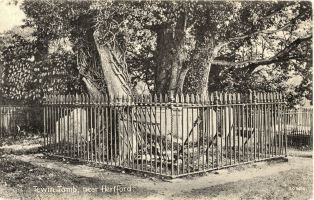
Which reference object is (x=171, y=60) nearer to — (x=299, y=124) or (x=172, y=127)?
(x=172, y=127)

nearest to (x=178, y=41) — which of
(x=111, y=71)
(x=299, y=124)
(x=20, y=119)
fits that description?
(x=111, y=71)

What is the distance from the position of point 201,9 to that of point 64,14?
4408 mm

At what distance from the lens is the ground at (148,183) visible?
6.73 metres

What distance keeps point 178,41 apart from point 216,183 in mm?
6624

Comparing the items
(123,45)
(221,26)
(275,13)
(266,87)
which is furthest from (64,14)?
(266,87)

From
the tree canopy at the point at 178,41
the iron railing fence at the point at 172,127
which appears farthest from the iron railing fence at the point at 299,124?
the iron railing fence at the point at 172,127

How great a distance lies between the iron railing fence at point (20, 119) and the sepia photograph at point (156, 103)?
50 mm

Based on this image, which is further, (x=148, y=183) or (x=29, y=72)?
(x=29, y=72)

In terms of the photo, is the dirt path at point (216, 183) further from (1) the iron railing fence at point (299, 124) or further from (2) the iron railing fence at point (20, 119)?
(2) the iron railing fence at point (20, 119)

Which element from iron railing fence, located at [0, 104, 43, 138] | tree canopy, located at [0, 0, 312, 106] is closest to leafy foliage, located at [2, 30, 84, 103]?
tree canopy, located at [0, 0, 312, 106]

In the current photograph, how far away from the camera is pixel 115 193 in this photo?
6820 millimetres

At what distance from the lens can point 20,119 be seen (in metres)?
17.2

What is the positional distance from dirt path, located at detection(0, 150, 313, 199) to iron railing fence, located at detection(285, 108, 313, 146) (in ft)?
17.4

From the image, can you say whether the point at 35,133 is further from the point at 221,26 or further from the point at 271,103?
the point at 271,103
